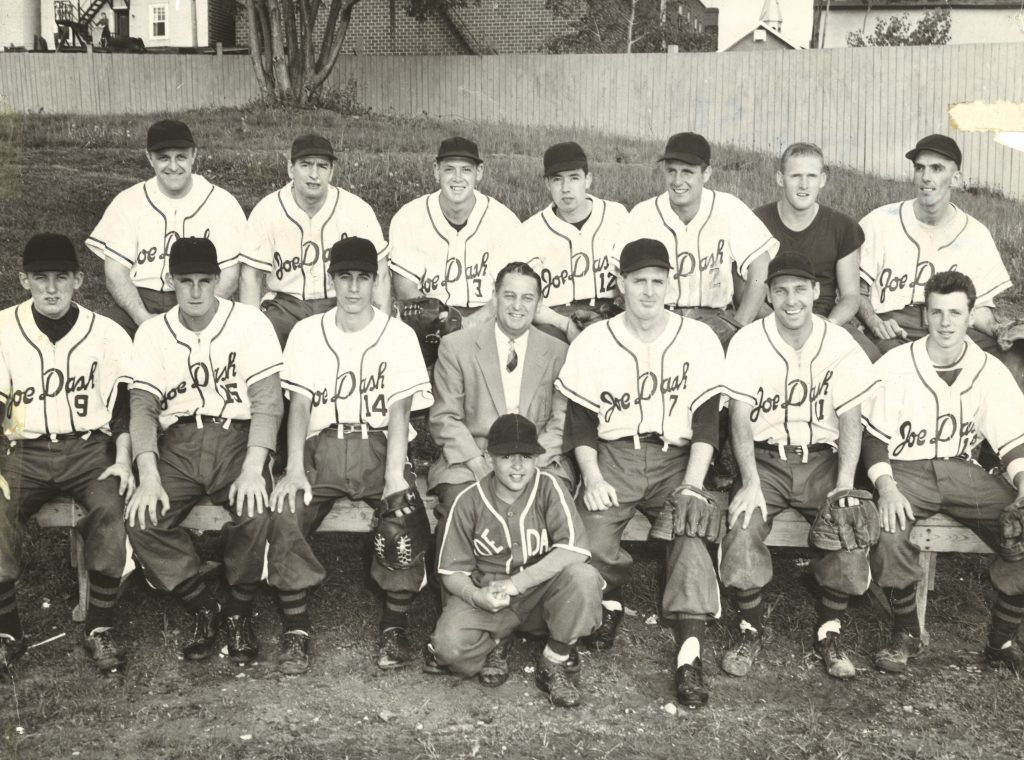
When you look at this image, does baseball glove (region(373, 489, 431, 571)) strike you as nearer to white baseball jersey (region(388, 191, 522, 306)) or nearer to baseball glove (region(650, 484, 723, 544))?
baseball glove (region(650, 484, 723, 544))

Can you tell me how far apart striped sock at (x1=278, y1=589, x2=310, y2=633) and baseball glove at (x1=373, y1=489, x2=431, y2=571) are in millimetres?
399

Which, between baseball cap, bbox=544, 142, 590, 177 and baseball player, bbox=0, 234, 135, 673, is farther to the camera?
baseball cap, bbox=544, 142, 590, 177

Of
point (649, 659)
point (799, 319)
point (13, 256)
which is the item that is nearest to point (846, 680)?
point (649, 659)

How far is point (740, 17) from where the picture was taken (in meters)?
24.4

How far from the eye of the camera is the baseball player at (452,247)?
6297mm

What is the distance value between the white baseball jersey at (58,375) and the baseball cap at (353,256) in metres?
1.15

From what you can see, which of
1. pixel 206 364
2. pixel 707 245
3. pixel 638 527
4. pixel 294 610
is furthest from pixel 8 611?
pixel 707 245

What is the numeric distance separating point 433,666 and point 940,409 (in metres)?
2.68

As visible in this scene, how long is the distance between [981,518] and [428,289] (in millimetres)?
3216

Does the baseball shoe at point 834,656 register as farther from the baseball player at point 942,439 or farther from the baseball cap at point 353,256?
the baseball cap at point 353,256

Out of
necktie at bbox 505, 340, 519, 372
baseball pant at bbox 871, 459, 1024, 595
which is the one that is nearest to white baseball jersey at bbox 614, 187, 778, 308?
necktie at bbox 505, 340, 519, 372

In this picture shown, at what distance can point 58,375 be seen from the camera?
5.20 metres

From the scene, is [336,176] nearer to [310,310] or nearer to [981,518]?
[310,310]

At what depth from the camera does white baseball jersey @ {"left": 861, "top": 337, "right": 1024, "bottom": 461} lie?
5137 mm
